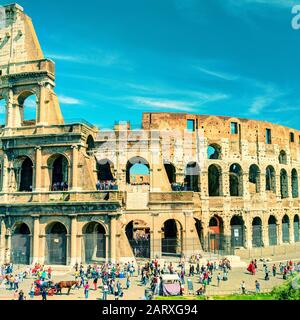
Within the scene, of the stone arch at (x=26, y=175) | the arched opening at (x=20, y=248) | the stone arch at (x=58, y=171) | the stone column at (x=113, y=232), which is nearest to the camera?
the stone column at (x=113, y=232)

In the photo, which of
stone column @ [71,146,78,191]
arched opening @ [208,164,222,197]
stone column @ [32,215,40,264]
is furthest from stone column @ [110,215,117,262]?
arched opening @ [208,164,222,197]

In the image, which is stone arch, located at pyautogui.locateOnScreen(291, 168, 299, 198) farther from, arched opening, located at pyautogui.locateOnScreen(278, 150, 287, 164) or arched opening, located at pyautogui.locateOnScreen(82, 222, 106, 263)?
arched opening, located at pyautogui.locateOnScreen(82, 222, 106, 263)

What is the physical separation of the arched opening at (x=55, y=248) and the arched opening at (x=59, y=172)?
327 centimetres

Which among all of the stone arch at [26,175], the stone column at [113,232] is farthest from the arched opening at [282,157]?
the stone arch at [26,175]

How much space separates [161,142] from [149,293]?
55.7 ft

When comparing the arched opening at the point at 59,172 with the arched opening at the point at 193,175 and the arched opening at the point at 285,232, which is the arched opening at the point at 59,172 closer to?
the arched opening at the point at 193,175

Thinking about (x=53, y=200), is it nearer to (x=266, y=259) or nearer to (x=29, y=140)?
(x=29, y=140)

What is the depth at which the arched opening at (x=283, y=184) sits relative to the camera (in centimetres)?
4540

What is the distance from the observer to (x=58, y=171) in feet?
117

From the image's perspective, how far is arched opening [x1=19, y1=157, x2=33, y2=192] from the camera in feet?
117

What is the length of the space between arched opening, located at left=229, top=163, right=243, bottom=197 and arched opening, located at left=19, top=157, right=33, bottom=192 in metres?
20.2

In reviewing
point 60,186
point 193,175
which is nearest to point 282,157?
point 193,175

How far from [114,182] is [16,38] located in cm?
1588
